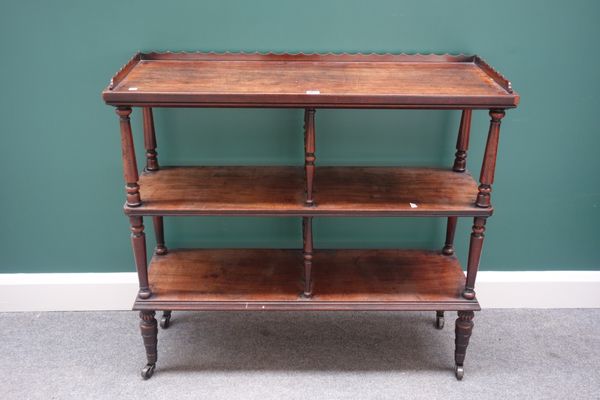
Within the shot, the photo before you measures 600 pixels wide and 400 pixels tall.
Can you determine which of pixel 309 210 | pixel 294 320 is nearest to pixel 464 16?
pixel 309 210

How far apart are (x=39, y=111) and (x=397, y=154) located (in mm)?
1222

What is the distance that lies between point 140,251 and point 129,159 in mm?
301

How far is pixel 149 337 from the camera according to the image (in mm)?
1932

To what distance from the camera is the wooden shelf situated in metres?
1.72

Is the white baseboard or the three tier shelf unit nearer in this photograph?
the three tier shelf unit

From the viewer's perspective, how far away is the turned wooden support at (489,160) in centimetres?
160

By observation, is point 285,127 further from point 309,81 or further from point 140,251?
point 140,251

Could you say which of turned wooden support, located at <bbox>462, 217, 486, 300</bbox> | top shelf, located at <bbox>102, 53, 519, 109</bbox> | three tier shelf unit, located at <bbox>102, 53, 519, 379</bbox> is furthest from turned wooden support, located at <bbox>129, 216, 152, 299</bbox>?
turned wooden support, located at <bbox>462, 217, 486, 300</bbox>

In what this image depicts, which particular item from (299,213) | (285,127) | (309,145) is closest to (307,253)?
(299,213)

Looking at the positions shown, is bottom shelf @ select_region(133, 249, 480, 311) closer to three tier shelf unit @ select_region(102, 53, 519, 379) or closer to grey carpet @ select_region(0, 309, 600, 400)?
three tier shelf unit @ select_region(102, 53, 519, 379)

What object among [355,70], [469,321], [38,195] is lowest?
[469,321]

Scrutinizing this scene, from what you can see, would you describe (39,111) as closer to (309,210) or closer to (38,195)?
(38,195)

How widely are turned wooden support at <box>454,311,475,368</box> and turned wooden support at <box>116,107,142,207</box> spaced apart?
1.07 m

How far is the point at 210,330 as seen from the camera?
7.25 feet
